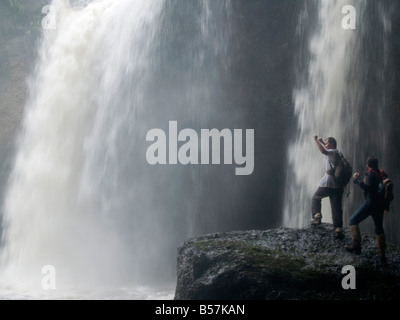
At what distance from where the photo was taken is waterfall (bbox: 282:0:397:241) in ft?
40.8

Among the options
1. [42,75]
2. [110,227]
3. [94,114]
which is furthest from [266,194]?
[42,75]

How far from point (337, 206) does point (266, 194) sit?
24.5 ft

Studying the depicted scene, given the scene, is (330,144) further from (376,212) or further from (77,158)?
(77,158)

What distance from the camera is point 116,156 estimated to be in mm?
14156

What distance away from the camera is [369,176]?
6.42m

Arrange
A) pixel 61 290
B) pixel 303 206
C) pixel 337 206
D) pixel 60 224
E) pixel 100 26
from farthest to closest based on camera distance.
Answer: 1. pixel 100 26
2. pixel 60 224
3. pixel 303 206
4. pixel 61 290
5. pixel 337 206

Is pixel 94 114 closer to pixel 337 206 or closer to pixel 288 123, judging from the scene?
pixel 288 123

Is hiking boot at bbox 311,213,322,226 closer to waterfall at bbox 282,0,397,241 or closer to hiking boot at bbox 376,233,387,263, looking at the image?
hiking boot at bbox 376,233,387,263

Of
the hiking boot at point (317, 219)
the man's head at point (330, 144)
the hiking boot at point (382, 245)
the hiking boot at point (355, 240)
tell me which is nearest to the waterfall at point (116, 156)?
the hiking boot at point (317, 219)

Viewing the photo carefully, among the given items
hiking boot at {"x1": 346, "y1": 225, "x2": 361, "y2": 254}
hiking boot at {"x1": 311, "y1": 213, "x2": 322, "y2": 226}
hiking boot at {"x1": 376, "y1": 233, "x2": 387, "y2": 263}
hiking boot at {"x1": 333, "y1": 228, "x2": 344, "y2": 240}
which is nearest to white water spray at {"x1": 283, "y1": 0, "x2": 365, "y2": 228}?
hiking boot at {"x1": 311, "y1": 213, "x2": 322, "y2": 226}

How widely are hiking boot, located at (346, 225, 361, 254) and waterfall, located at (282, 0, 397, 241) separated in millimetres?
5358

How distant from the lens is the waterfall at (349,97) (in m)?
12.4

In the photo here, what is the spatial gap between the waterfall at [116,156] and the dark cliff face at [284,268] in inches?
266

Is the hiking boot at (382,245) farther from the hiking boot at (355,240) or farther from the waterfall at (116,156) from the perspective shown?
the waterfall at (116,156)
